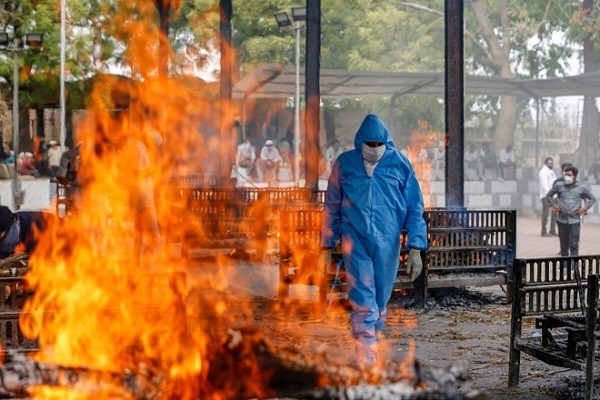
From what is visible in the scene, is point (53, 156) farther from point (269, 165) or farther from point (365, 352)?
point (365, 352)

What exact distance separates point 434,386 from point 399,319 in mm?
5651

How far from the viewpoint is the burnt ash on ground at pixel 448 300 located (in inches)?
404

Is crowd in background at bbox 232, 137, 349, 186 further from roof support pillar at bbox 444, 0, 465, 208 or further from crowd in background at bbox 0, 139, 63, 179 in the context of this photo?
roof support pillar at bbox 444, 0, 465, 208

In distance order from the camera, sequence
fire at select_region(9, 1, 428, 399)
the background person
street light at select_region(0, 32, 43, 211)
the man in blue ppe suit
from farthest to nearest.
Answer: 1. the background person
2. street light at select_region(0, 32, 43, 211)
3. the man in blue ppe suit
4. fire at select_region(9, 1, 428, 399)

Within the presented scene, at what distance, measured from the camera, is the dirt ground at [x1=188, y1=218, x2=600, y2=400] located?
680cm

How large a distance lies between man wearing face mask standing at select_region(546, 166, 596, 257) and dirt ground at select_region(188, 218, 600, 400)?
112 inches

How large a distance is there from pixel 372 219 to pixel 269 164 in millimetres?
24872

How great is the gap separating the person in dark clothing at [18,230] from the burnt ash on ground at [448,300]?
14.6 ft

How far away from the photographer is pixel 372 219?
22.7ft

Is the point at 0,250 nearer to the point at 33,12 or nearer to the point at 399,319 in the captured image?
the point at 399,319

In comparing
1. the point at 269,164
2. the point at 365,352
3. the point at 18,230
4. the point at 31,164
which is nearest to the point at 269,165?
the point at 269,164

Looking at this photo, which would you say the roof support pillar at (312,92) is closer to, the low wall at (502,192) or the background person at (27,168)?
the low wall at (502,192)

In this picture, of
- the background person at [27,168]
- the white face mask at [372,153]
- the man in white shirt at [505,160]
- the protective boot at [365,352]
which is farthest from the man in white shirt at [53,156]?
the protective boot at [365,352]

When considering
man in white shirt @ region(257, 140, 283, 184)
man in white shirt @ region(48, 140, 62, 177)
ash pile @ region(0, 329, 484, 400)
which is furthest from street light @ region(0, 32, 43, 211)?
ash pile @ region(0, 329, 484, 400)
